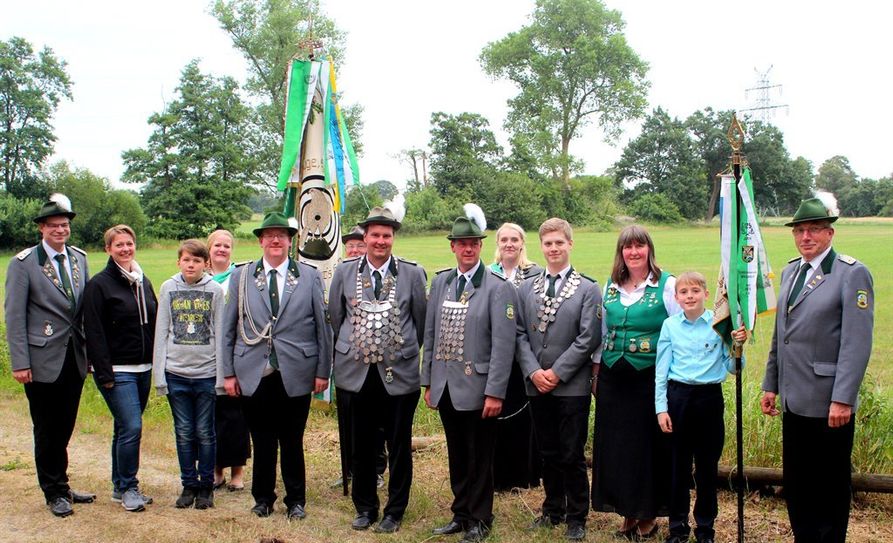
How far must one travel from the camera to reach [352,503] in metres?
5.32

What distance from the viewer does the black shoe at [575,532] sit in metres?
4.57

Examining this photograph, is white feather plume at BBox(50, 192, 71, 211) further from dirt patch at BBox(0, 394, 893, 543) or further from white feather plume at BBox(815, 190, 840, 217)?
white feather plume at BBox(815, 190, 840, 217)

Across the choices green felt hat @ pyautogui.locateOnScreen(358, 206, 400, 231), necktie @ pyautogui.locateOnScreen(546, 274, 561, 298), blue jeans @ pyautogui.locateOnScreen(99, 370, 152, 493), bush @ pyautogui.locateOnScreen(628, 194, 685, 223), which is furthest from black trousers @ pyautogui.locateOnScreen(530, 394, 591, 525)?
bush @ pyautogui.locateOnScreen(628, 194, 685, 223)

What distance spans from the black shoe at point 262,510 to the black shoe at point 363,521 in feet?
1.83

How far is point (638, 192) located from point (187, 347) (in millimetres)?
46652

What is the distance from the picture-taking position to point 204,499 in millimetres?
5207

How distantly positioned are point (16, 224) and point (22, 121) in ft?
29.6

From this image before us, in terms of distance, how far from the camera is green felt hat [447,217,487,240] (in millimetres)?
4660

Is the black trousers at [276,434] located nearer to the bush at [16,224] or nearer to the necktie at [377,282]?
the necktie at [377,282]

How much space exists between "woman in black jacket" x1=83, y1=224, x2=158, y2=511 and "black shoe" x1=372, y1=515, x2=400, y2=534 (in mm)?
1596

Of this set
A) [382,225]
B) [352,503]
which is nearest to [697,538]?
[352,503]

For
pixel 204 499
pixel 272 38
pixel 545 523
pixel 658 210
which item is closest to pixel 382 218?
pixel 545 523

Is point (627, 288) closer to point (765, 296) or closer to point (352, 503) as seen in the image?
point (765, 296)

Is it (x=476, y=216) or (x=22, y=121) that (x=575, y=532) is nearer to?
(x=476, y=216)
